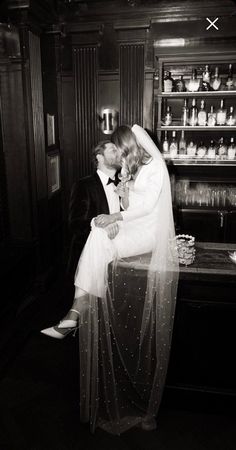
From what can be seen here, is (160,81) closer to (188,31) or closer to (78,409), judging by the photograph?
(188,31)

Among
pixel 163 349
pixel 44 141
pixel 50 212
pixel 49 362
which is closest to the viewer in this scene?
pixel 163 349

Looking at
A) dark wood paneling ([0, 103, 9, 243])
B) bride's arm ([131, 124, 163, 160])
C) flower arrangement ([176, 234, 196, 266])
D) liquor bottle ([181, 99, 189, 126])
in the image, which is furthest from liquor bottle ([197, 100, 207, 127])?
flower arrangement ([176, 234, 196, 266])

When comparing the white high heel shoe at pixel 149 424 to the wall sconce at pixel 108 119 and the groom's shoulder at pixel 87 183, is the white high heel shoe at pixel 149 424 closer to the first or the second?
the groom's shoulder at pixel 87 183

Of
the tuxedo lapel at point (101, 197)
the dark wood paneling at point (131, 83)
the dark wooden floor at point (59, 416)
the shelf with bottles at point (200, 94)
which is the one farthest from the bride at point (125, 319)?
the dark wood paneling at point (131, 83)

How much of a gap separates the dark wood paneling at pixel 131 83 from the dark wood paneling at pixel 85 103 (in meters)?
0.34

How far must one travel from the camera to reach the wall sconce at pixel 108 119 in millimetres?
4676

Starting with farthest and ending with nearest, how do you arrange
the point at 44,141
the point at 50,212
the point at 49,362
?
the point at 50,212, the point at 44,141, the point at 49,362

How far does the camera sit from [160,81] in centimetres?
430

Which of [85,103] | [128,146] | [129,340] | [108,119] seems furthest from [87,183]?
[85,103]

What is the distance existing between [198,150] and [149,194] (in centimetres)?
225

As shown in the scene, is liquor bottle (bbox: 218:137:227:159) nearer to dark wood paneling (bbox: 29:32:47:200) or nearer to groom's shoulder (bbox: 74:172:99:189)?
groom's shoulder (bbox: 74:172:99:189)

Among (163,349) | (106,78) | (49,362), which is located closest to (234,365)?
(163,349)

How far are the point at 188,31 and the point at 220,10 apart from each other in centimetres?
39

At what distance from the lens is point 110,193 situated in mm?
3414
